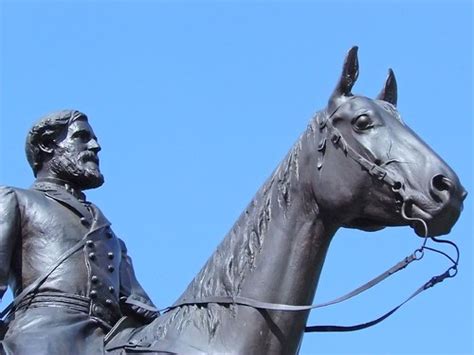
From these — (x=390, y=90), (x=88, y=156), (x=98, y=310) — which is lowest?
(x=98, y=310)

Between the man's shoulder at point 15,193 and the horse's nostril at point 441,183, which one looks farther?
the man's shoulder at point 15,193

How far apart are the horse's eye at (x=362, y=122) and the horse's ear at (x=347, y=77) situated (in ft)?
0.88

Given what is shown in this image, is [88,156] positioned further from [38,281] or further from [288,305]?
[288,305]

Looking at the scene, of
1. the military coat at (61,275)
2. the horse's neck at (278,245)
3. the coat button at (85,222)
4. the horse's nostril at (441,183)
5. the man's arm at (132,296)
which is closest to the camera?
the horse's nostril at (441,183)

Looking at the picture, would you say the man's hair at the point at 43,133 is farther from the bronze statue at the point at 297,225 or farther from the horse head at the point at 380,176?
the horse head at the point at 380,176

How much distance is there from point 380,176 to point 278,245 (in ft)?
2.56

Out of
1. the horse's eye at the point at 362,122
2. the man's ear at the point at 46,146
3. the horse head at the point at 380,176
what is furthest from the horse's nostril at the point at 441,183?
the man's ear at the point at 46,146

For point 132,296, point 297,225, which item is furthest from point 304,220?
point 132,296

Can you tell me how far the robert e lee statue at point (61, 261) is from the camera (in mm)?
8727

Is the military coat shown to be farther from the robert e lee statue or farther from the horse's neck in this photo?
the horse's neck

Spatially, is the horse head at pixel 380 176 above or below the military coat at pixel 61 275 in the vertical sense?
above

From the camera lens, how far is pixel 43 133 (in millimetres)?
9844

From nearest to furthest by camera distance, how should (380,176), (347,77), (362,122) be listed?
(380,176) < (362,122) < (347,77)

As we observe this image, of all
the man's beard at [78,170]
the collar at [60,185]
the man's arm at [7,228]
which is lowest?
the man's arm at [7,228]
